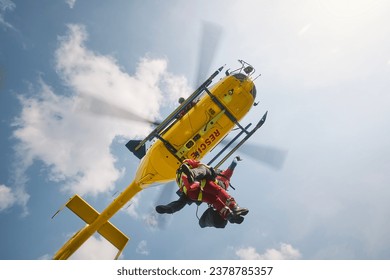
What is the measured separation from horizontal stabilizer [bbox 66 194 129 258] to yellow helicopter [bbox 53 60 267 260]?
53.0 inches

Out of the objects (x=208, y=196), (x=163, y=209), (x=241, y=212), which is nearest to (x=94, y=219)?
(x=163, y=209)

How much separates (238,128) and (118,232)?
6164 mm

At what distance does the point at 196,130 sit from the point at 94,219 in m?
5.31

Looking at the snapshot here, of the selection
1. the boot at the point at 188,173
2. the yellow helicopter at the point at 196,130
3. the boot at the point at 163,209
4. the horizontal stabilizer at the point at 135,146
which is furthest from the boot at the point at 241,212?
the horizontal stabilizer at the point at 135,146

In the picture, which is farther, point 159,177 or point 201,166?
point 159,177

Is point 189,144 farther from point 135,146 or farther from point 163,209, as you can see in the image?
point 163,209

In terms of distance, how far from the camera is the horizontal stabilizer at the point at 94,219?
1062cm

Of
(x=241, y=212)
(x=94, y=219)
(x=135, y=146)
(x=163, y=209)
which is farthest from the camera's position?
(x=94, y=219)

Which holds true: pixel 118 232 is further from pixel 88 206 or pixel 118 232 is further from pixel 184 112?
pixel 184 112

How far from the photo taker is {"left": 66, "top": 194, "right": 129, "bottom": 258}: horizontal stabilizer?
34.8 ft

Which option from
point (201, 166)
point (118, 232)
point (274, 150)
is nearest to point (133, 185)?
point (118, 232)

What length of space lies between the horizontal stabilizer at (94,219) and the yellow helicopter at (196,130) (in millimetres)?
1347

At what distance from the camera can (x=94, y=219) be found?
10703 mm
